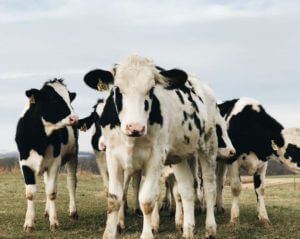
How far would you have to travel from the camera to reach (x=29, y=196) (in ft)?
30.0

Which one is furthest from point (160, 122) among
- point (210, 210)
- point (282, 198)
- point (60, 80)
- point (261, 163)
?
point (282, 198)

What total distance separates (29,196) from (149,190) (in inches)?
153

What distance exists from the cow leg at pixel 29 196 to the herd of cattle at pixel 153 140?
2 centimetres

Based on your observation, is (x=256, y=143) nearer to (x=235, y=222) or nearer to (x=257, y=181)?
(x=257, y=181)

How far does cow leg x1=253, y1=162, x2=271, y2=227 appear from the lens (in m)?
10.2

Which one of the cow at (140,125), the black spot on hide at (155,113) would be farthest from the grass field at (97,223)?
the black spot on hide at (155,113)

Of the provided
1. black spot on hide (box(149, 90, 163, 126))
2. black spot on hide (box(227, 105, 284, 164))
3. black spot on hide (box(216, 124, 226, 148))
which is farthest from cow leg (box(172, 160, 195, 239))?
black spot on hide (box(227, 105, 284, 164))

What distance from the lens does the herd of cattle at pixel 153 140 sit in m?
6.16

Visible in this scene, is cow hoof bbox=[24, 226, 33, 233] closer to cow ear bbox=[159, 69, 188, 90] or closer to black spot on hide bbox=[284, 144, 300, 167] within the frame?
cow ear bbox=[159, 69, 188, 90]

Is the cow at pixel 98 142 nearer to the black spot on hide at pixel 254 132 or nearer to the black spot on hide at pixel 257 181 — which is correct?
the black spot on hide at pixel 254 132

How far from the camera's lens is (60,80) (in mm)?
9961

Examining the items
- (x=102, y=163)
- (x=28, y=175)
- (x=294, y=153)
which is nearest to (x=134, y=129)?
(x=28, y=175)

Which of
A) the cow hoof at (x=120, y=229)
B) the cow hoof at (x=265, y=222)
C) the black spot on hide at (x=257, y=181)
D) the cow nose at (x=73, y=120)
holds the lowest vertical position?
the cow hoof at (x=265, y=222)

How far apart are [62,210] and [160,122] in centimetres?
711
